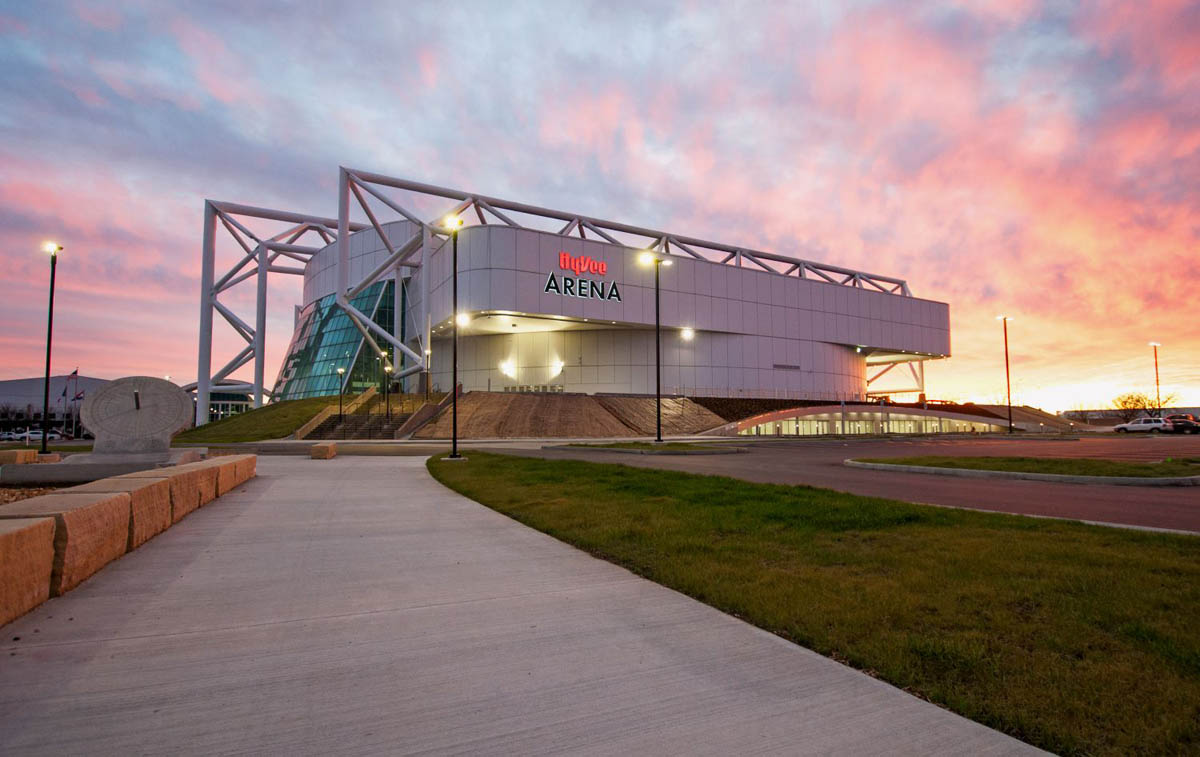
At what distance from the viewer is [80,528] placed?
5.66 metres

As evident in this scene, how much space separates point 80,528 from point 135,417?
728 inches

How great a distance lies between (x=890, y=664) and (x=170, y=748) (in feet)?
12.3

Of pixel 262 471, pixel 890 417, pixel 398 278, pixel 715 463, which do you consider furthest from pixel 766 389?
pixel 262 471

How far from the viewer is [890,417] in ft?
205

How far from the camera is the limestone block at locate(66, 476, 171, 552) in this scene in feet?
23.5

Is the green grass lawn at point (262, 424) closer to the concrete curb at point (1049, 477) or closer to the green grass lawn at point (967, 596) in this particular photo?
the concrete curb at point (1049, 477)

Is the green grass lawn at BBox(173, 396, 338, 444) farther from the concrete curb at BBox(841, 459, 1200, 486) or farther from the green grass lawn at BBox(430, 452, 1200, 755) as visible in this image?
the green grass lawn at BBox(430, 452, 1200, 755)

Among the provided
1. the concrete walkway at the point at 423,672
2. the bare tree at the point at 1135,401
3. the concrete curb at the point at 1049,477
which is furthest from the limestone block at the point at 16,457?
the bare tree at the point at 1135,401

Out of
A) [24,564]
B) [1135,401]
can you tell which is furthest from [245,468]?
[1135,401]

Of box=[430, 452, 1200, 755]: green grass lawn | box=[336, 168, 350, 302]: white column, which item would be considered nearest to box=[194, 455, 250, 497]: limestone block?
box=[430, 452, 1200, 755]: green grass lawn

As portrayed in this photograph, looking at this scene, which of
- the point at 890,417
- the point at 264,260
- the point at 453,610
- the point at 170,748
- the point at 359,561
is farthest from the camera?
the point at 264,260

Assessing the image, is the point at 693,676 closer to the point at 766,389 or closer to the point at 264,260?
the point at 766,389

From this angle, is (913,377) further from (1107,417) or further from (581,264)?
(581,264)

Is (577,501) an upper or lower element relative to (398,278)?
lower
